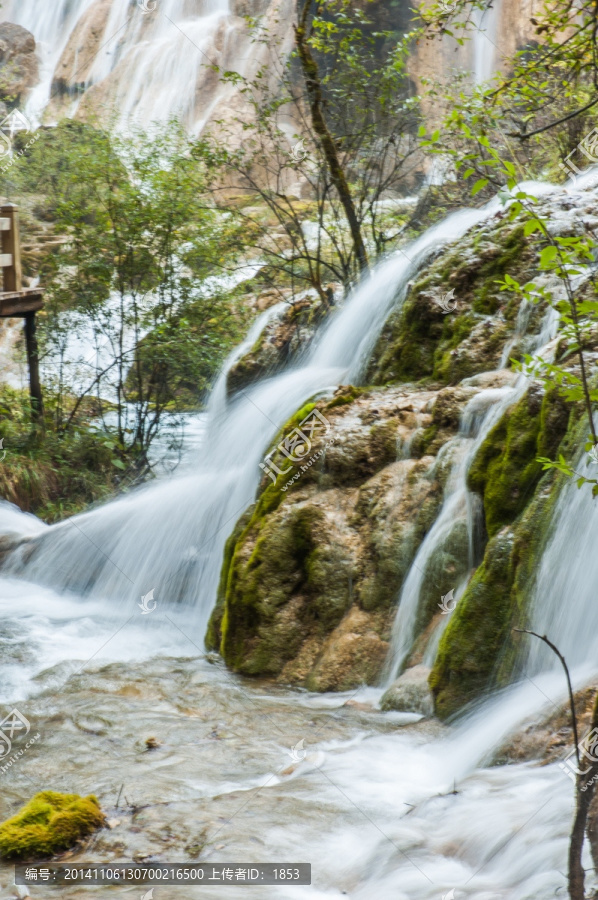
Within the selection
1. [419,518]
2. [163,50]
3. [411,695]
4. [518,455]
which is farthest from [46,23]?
[411,695]

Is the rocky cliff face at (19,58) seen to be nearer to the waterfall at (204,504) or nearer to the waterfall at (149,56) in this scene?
the waterfall at (149,56)

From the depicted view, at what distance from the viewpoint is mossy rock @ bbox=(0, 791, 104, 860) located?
11.0 ft

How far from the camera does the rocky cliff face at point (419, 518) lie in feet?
15.7

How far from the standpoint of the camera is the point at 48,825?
346 centimetres

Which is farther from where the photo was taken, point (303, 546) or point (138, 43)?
point (138, 43)

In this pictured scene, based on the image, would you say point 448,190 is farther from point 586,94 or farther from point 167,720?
point 167,720

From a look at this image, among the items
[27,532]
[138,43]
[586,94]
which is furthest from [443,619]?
[138,43]

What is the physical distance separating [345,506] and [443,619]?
1326mm

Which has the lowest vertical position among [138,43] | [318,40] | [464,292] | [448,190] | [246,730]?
[246,730]

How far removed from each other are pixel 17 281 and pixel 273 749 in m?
8.16

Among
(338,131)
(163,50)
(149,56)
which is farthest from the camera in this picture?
(149,56)

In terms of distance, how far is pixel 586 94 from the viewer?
10.1 metres

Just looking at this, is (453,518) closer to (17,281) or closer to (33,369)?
(17,281)

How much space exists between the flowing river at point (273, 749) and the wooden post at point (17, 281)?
4.20 metres
